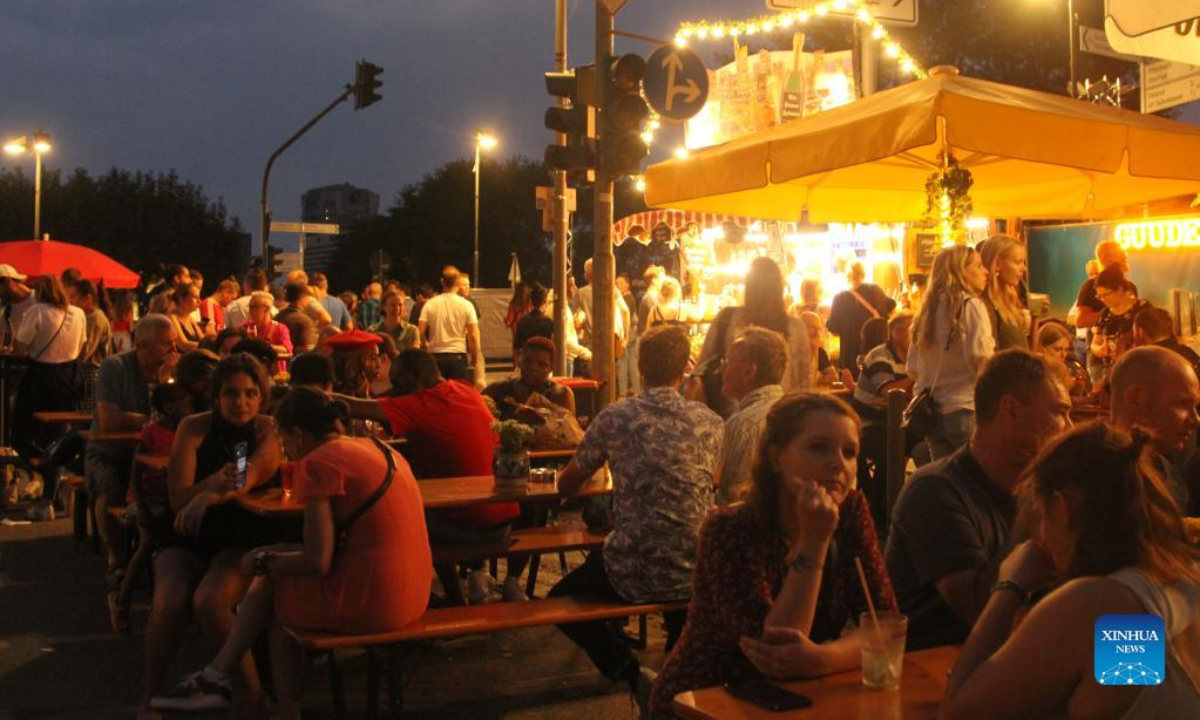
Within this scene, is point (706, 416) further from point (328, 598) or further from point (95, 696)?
point (95, 696)

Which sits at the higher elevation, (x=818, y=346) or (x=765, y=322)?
(x=765, y=322)

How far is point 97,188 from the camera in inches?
2549

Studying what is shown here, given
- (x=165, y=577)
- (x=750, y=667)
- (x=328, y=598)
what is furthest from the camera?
(x=165, y=577)

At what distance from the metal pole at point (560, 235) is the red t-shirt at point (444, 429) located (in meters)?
6.07

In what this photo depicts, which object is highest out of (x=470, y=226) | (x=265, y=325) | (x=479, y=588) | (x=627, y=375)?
(x=470, y=226)

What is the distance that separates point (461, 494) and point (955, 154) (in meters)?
5.57

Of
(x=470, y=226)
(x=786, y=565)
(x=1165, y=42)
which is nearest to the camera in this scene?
(x=786, y=565)

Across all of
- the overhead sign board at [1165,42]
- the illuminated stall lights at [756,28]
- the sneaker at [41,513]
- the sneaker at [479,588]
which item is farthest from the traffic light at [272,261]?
the overhead sign board at [1165,42]

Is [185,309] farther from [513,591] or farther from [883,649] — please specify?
[883,649]

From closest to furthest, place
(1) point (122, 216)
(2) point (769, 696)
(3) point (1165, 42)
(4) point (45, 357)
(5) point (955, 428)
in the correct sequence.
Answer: (2) point (769, 696), (3) point (1165, 42), (5) point (955, 428), (4) point (45, 357), (1) point (122, 216)

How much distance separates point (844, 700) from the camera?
2844 mm

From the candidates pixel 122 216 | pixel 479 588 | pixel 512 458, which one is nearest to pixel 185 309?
pixel 479 588

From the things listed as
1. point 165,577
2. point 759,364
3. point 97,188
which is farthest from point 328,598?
point 97,188

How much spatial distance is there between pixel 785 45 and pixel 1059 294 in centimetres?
2633
